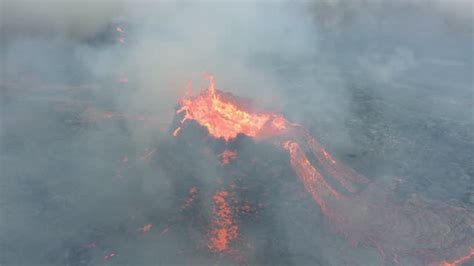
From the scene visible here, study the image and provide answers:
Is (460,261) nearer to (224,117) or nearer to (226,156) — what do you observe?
(226,156)

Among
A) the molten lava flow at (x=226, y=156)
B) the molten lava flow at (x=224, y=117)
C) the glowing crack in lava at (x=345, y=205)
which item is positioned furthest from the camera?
the molten lava flow at (x=224, y=117)

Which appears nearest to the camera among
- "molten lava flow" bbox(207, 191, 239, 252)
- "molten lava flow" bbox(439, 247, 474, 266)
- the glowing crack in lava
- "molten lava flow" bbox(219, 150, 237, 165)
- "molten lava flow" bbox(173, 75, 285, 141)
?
"molten lava flow" bbox(439, 247, 474, 266)

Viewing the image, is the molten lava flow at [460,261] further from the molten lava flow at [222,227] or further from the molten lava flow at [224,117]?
the molten lava flow at [224,117]

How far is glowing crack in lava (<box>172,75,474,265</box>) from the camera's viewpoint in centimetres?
2588

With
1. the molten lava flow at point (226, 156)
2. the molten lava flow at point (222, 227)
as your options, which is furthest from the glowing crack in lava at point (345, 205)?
the molten lava flow at point (226, 156)

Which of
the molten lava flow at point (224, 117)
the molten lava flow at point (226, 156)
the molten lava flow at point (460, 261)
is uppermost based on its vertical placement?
the molten lava flow at point (224, 117)

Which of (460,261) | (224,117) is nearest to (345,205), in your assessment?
(460,261)

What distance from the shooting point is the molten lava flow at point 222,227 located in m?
25.1

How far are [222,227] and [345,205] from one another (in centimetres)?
962

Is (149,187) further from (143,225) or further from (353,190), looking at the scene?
(353,190)

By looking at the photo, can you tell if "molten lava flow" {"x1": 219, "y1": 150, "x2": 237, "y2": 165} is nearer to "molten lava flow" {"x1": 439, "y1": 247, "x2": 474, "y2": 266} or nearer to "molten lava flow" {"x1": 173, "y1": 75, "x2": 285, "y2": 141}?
"molten lava flow" {"x1": 173, "y1": 75, "x2": 285, "y2": 141}

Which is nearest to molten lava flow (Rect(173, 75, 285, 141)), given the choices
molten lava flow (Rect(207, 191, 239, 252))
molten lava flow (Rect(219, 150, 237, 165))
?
molten lava flow (Rect(219, 150, 237, 165))

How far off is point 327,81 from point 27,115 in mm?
46239

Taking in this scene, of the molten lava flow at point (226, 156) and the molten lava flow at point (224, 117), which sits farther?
the molten lava flow at point (224, 117)
